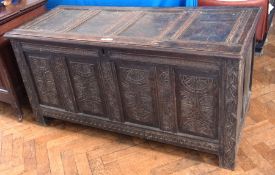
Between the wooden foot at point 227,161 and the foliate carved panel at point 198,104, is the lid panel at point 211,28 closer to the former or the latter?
the foliate carved panel at point 198,104

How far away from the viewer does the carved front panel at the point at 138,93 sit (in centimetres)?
161

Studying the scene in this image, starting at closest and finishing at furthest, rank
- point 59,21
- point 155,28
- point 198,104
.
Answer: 1. point 198,104
2. point 155,28
3. point 59,21

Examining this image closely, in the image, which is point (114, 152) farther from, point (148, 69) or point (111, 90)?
point (148, 69)

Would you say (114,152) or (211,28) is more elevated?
(211,28)

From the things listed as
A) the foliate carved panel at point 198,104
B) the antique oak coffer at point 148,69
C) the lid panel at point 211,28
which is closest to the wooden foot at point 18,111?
the antique oak coffer at point 148,69

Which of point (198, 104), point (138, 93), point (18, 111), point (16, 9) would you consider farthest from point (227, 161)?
point (16, 9)

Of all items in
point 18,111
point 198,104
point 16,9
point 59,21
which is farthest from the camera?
point 18,111

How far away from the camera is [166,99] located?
1.62 metres

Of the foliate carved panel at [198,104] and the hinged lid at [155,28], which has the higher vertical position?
the hinged lid at [155,28]

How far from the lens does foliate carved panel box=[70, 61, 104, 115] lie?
1762 mm

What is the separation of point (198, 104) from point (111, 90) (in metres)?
0.48

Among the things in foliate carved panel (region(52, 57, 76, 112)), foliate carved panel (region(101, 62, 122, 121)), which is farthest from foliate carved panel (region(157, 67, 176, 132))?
foliate carved panel (region(52, 57, 76, 112))

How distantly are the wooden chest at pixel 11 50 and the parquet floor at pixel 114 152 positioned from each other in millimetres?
204

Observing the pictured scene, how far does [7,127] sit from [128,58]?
112 cm
